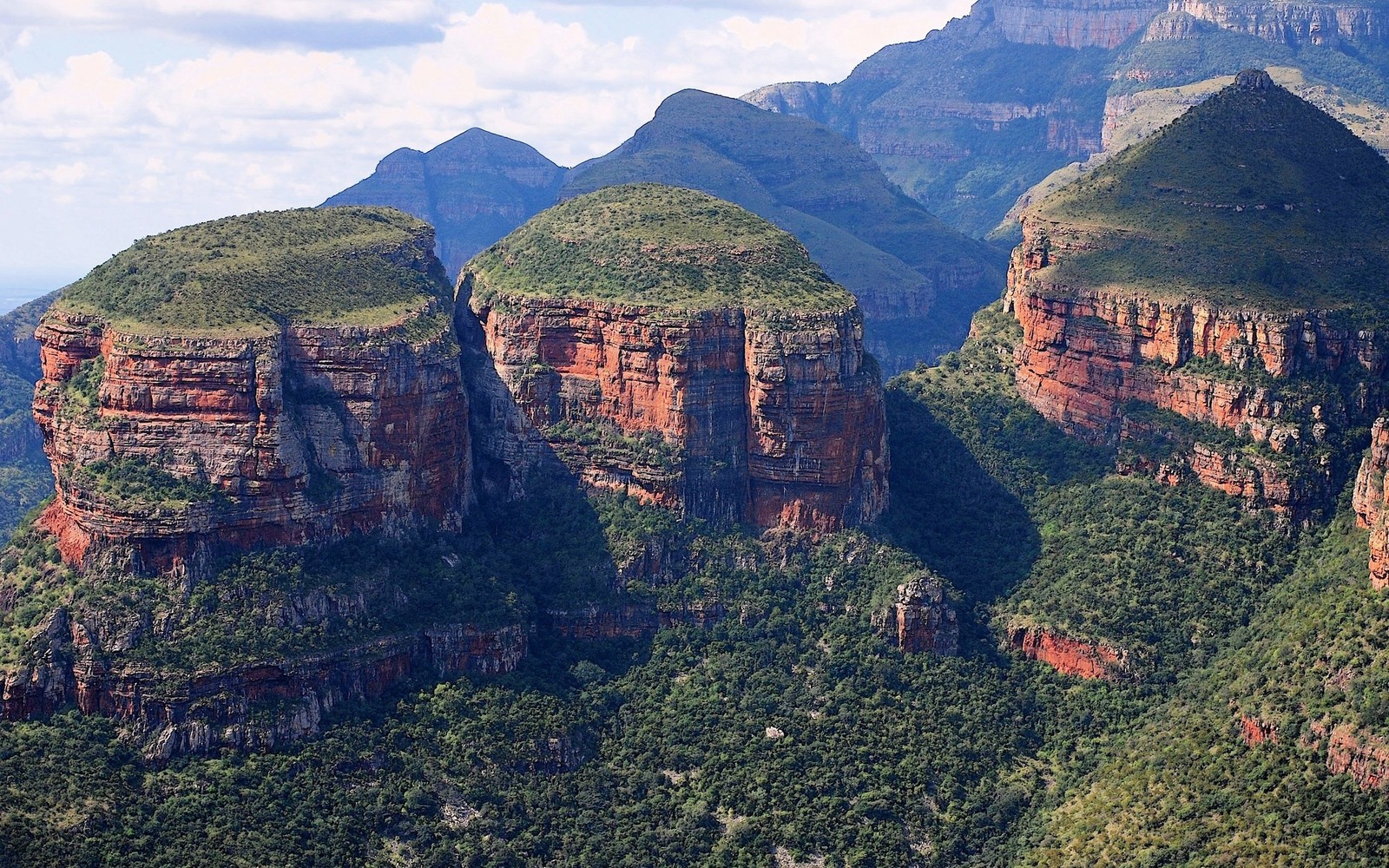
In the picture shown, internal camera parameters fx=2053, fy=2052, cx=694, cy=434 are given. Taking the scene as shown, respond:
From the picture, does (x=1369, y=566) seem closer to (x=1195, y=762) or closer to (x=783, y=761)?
(x=1195, y=762)

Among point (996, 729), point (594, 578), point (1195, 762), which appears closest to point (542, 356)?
point (594, 578)

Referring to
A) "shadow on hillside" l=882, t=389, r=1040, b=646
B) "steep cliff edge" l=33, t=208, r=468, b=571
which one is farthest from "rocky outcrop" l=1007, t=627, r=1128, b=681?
"steep cliff edge" l=33, t=208, r=468, b=571

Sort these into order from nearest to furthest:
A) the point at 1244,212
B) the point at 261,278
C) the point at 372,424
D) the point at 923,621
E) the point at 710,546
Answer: the point at 372,424 → the point at 261,278 → the point at 923,621 → the point at 710,546 → the point at 1244,212

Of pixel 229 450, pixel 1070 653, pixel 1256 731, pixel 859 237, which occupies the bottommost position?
pixel 1070 653

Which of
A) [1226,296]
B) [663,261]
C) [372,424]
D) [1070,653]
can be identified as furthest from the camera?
[1226,296]

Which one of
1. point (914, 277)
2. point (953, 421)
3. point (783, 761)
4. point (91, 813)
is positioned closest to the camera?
point (91, 813)

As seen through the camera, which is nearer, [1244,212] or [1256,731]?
[1256,731]

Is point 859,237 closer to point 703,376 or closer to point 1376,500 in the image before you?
point 703,376

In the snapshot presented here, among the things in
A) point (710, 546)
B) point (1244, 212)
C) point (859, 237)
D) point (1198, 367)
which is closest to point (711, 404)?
point (710, 546)
